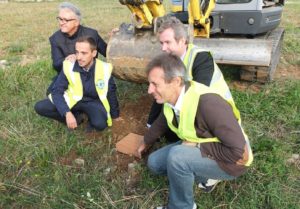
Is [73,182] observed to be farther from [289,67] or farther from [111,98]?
[289,67]

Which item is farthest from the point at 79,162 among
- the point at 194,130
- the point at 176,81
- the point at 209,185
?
the point at 176,81

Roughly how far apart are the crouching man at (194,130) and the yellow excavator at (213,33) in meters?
1.58

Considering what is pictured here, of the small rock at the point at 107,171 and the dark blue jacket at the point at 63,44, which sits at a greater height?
the dark blue jacket at the point at 63,44

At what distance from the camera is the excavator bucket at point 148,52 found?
167 inches

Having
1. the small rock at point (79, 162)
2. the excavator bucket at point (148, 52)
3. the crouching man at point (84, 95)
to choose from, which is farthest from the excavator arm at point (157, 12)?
the small rock at point (79, 162)

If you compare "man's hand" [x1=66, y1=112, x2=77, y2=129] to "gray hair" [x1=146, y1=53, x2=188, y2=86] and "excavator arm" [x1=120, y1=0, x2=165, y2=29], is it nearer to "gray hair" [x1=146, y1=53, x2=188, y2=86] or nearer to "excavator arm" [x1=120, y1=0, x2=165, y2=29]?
"excavator arm" [x1=120, y1=0, x2=165, y2=29]

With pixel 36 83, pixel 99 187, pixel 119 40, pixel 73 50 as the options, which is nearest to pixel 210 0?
pixel 119 40

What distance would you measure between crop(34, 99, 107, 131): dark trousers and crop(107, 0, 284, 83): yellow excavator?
0.57 meters

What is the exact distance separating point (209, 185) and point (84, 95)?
5.55ft

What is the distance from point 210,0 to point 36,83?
2.59 meters

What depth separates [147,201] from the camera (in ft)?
9.86

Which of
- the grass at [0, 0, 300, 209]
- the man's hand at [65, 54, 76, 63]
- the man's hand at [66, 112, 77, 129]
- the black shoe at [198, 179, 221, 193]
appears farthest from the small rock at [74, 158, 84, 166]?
the black shoe at [198, 179, 221, 193]

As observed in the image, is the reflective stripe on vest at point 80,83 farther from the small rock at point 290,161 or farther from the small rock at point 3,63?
the small rock at point 3,63

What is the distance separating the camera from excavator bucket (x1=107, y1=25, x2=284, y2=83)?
424 cm
